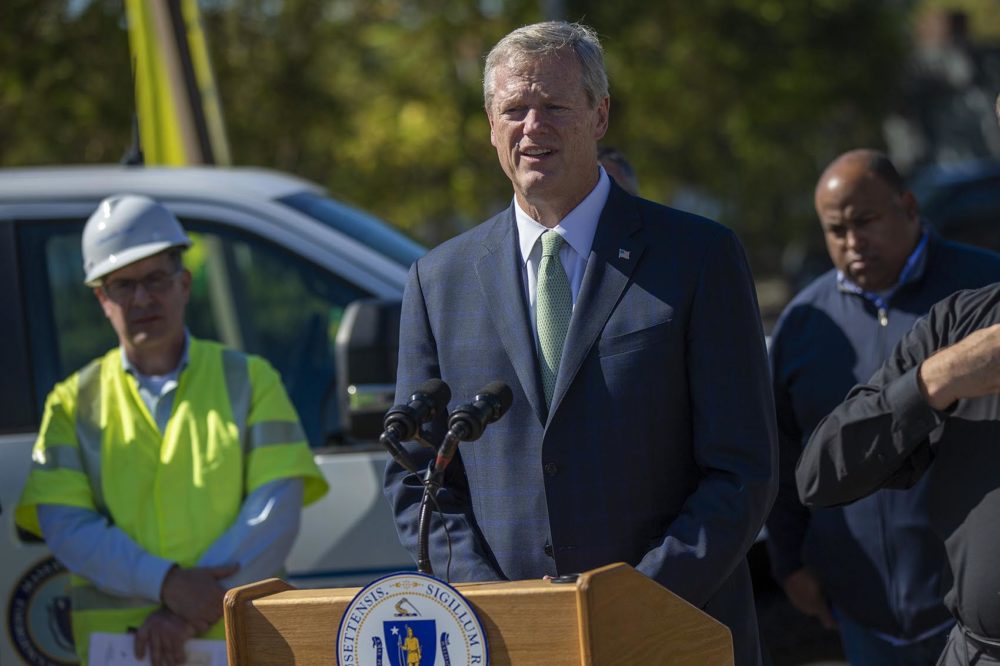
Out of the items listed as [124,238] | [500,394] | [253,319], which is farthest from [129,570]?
[253,319]

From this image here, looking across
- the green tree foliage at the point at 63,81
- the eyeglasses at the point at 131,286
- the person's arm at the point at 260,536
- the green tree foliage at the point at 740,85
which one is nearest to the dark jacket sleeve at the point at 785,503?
the person's arm at the point at 260,536

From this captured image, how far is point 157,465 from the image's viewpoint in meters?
3.98

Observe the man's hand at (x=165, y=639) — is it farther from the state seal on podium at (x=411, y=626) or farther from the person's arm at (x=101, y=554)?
the state seal on podium at (x=411, y=626)

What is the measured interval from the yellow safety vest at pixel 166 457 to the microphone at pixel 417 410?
1233mm

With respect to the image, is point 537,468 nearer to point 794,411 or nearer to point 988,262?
point 794,411

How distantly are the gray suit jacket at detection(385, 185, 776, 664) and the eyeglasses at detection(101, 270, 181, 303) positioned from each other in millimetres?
1327

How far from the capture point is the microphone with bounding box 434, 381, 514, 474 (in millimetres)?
2709

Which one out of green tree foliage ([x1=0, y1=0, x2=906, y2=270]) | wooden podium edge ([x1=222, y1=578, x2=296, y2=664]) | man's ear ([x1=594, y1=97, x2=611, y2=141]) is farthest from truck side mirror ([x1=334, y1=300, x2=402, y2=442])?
green tree foliage ([x1=0, y1=0, x2=906, y2=270])

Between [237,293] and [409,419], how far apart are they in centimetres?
259

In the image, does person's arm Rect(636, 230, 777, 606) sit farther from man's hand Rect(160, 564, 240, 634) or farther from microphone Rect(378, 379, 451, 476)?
man's hand Rect(160, 564, 240, 634)

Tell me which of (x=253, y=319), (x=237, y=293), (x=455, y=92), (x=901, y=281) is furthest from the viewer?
(x=455, y=92)

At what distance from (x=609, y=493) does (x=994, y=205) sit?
1183 cm

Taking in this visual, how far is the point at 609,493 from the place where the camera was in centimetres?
300

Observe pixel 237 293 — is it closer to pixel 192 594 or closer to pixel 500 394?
pixel 192 594
